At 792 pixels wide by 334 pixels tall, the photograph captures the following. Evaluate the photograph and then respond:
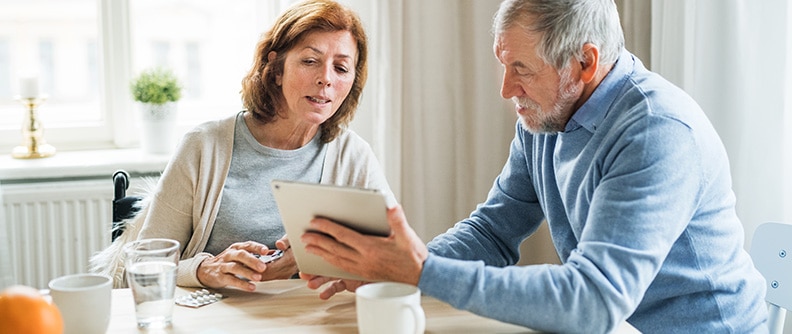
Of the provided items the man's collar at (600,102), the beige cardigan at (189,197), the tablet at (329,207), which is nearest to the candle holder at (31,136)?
the beige cardigan at (189,197)

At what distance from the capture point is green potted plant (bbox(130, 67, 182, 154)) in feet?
9.91

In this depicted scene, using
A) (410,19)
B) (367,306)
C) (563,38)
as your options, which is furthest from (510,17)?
(410,19)

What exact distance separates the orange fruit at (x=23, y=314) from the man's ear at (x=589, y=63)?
0.97 metres

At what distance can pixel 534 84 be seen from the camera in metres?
1.73

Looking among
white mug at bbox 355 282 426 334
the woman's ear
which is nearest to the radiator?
the woman's ear

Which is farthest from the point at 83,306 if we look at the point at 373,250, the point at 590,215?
the point at 590,215

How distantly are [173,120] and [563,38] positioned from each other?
1738 millimetres

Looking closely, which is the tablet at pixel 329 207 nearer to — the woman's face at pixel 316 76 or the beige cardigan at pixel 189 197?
the beige cardigan at pixel 189 197

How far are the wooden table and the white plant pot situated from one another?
1.42 m

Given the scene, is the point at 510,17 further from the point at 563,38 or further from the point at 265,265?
the point at 265,265

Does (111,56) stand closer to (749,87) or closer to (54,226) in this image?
(54,226)

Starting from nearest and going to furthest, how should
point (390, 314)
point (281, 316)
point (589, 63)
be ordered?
point (390, 314) → point (281, 316) → point (589, 63)

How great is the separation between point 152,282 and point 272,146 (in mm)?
713

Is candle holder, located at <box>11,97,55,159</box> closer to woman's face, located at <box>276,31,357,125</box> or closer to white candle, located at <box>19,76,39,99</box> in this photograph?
white candle, located at <box>19,76,39,99</box>
